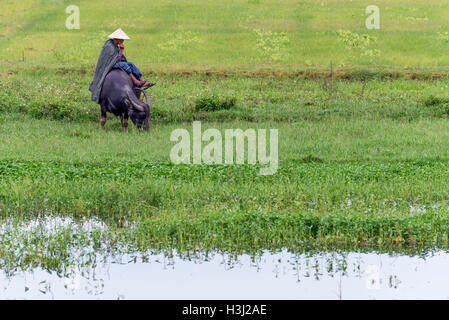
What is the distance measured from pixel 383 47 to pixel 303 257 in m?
18.2

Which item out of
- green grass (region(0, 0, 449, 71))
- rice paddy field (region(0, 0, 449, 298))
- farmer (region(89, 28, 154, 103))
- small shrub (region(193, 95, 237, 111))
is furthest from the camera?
green grass (region(0, 0, 449, 71))

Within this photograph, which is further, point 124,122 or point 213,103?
point 213,103

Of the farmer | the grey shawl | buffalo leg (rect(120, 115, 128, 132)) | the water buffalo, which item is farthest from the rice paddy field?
the farmer

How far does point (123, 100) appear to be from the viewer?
635 inches

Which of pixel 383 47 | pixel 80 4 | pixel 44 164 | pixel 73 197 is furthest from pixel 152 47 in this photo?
pixel 73 197

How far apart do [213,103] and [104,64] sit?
10.3ft

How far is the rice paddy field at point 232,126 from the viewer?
9.26 meters

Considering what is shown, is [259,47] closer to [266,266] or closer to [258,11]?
[258,11]

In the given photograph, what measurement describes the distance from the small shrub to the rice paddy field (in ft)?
0.25

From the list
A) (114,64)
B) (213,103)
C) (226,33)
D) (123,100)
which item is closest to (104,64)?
(114,64)

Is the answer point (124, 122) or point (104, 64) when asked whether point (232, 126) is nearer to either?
point (124, 122)

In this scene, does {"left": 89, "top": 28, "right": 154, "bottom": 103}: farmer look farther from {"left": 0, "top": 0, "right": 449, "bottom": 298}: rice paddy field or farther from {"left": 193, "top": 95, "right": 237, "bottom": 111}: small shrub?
{"left": 193, "top": 95, "right": 237, "bottom": 111}: small shrub

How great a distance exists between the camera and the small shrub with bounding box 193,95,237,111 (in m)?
18.5

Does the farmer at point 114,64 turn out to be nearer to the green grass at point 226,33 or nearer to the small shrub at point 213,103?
the small shrub at point 213,103
